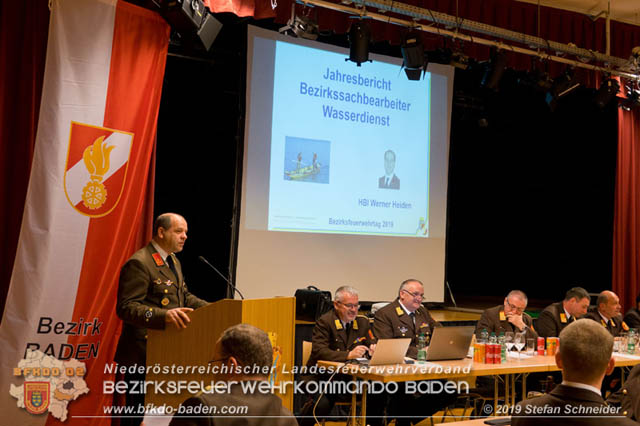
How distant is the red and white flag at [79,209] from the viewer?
14.5ft

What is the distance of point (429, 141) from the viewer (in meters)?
7.35

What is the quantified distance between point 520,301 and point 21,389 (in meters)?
4.11

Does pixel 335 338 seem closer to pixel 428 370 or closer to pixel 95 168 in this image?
pixel 428 370

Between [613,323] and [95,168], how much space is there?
545cm

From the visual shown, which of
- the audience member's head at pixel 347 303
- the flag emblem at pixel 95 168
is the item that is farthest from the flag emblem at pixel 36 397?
the audience member's head at pixel 347 303

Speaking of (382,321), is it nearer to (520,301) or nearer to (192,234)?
(520,301)

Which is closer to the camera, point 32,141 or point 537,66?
point 32,141

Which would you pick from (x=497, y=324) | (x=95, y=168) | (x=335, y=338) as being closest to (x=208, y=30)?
(x=95, y=168)

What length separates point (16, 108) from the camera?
480cm

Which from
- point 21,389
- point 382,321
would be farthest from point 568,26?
point 21,389

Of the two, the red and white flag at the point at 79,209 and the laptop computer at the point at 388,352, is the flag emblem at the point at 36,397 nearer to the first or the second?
the red and white flag at the point at 79,209

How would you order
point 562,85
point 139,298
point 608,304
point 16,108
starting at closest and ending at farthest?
point 139,298
point 16,108
point 608,304
point 562,85

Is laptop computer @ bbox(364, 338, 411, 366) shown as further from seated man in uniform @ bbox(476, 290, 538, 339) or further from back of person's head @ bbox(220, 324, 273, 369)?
back of person's head @ bbox(220, 324, 273, 369)

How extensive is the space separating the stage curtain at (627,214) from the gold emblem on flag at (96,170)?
6357mm
